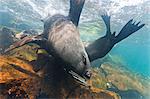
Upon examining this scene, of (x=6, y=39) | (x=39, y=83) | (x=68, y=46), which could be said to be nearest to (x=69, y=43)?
(x=68, y=46)

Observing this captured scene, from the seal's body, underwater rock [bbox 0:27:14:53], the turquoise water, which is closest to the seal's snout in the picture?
the seal's body

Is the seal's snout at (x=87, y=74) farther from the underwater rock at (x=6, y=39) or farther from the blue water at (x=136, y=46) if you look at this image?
the blue water at (x=136, y=46)

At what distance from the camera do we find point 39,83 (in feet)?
16.4

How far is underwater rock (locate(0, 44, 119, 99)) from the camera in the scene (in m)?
4.40

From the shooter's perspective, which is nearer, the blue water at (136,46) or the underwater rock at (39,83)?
the underwater rock at (39,83)

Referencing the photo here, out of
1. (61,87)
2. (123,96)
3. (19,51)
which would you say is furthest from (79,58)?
(123,96)

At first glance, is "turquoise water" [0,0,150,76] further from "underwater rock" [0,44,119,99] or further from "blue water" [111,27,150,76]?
"underwater rock" [0,44,119,99]

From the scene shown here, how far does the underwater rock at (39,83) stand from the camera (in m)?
4.40

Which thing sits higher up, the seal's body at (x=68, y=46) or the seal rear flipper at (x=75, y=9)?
the seal rear flipper at (x=75, y=9)

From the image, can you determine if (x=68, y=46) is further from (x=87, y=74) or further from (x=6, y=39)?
(x=6, y=39)

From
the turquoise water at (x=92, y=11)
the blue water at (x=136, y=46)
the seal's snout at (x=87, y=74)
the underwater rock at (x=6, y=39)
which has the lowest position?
the blue water at (x=136, y=46)

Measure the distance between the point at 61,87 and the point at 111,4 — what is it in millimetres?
17629

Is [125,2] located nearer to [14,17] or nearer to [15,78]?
[15,78]

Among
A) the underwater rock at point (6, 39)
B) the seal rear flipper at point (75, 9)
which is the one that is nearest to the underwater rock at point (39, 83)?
the seal rear flipper at point (75, 9)
